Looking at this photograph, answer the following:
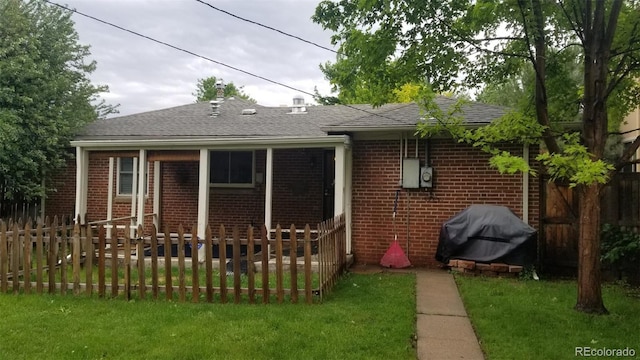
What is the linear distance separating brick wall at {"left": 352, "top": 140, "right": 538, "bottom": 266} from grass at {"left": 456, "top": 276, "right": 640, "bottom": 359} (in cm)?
179

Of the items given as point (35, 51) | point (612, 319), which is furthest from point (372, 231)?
point (35, 51)

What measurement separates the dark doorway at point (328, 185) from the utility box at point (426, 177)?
2.84 m

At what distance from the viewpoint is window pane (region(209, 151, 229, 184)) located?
1188 cm

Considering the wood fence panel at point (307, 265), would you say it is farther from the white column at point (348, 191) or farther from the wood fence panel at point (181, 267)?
the white column at point (348, 191)

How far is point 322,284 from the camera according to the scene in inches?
240

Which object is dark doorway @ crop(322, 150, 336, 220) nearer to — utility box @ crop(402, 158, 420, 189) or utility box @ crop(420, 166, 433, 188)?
utility box @ crop(402, 158, 420, 189)

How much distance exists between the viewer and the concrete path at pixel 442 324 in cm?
439

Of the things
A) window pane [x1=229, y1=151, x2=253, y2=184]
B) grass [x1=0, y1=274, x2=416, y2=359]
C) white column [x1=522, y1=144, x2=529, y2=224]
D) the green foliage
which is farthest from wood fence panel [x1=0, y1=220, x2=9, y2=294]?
white column [x1=522, y1=144, x2=529, y2=224]

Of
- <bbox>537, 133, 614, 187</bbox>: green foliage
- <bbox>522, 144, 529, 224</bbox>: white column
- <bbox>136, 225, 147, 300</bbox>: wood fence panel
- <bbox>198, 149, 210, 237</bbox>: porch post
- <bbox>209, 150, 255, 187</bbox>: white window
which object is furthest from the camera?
<bbox>209, 150, 255, 187</bbox>: white window

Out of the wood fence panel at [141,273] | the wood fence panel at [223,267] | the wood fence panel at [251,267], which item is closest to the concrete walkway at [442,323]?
the wood fence panel at [251,267]

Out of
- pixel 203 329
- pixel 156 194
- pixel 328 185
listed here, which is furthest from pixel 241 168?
pixel 203 329

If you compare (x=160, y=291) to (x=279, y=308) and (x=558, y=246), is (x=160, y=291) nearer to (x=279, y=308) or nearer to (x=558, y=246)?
(x=279, y=308)

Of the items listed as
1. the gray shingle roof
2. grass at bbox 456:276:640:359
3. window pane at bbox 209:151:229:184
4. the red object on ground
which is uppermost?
the gray shingle roof

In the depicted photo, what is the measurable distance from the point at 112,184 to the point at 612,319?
35.0ft
